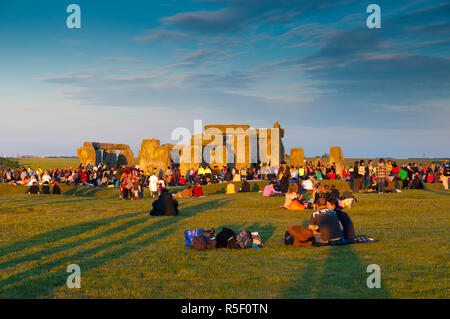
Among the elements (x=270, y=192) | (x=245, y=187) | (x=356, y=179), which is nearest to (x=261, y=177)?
(x=245, y=187)

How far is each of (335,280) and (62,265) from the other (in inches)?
188

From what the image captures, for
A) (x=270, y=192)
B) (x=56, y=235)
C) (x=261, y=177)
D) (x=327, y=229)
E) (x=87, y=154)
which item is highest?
(x=87, y=154)

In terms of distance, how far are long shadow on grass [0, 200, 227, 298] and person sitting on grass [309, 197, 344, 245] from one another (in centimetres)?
386

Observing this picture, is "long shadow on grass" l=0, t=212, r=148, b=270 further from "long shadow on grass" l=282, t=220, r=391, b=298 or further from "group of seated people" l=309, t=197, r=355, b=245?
"group of seated people" l=309, t=197, r=355, b=245

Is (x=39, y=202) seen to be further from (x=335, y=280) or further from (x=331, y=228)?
(x=335, y=280)

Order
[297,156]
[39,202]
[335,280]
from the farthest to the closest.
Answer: [297,156] < [39,202] < [335,280]

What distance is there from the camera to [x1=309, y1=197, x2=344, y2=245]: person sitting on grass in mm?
10773

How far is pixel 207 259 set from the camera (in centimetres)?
938

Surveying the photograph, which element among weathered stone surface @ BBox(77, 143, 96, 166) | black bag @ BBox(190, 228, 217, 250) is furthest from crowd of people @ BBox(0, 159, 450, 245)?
weathered stone surface @ BBox(77, 143, 96, 166)

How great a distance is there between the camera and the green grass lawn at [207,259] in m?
7.05
